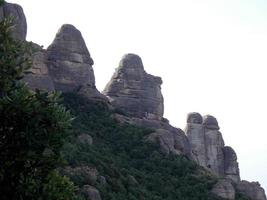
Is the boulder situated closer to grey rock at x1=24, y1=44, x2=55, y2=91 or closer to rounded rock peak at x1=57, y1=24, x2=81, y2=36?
rounded rock peak at x1=57, y1=24, x2=81, y2=36

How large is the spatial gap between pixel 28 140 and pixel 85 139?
36.5 metres

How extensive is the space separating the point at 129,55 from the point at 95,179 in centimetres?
3721

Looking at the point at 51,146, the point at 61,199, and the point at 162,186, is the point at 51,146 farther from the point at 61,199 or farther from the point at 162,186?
the point at 162,186

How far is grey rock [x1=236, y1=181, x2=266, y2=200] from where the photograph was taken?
62844mm

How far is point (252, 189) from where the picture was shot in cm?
6438

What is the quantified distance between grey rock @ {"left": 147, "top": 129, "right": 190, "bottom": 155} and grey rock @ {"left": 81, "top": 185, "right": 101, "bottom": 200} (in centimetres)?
2061

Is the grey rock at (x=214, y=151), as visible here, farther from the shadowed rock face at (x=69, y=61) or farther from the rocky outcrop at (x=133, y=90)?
the shadowed rock face at (x=69, y=61)

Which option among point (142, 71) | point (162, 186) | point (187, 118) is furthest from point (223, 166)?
point (162, 186)

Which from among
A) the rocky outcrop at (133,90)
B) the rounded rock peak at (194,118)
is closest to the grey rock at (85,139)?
the rocky outcrop at (133,90)

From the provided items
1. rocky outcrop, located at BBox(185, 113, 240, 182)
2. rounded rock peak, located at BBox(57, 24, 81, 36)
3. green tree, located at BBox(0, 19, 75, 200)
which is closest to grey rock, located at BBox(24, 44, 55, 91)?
rounded rock peak, located at BBox(57, 24, 81, 36)

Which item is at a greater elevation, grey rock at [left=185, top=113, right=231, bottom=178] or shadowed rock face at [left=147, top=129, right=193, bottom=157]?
grey rock at [left=185, top=113, right=231, bottom=178]

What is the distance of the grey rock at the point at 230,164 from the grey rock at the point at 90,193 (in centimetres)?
5260

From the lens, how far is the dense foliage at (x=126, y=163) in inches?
Answer: 1575

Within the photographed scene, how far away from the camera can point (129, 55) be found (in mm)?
72938
